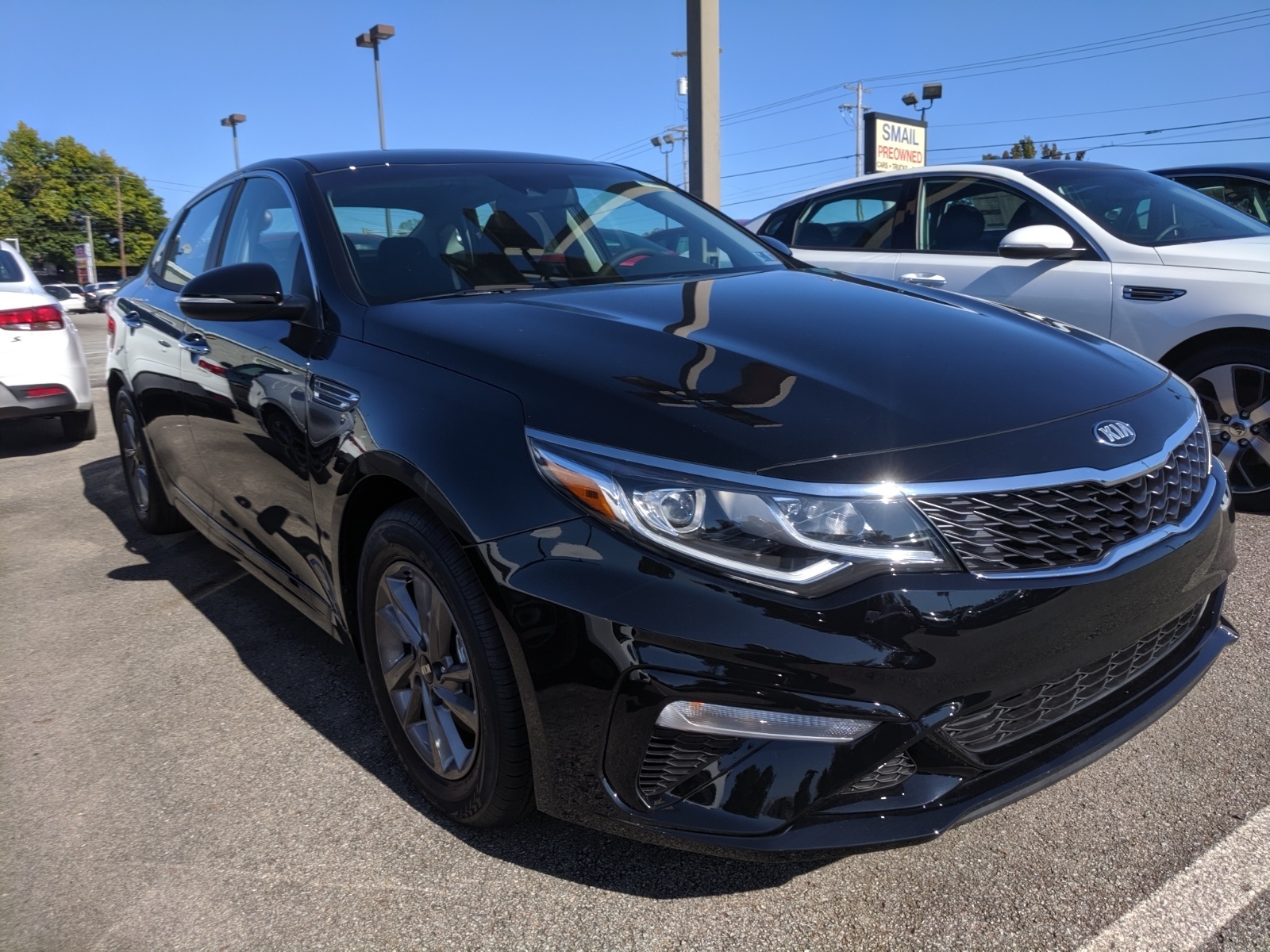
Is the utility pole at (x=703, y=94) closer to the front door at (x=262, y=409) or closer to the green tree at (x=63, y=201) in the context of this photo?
the front door at (x=262, y=409)

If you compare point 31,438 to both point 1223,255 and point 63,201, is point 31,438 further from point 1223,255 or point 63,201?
point 63,201

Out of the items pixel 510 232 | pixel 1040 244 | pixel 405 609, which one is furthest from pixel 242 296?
pixel 1040 244

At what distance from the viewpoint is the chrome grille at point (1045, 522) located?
1.78 metres

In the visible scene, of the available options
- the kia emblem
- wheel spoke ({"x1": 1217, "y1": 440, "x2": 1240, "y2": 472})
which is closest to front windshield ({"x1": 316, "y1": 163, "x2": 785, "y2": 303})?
the kia emblem

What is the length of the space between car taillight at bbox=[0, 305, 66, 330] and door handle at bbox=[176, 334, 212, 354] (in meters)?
3.94

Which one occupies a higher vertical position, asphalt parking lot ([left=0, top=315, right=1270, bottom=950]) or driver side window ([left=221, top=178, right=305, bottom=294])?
driver side window ([left=221, top=178, right=305, bottom=294])

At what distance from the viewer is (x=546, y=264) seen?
3023 mm

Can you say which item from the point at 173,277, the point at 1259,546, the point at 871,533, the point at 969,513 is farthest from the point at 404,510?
the point at 1259,546

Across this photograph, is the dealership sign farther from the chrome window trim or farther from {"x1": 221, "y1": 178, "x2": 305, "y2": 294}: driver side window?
the chrome window trim

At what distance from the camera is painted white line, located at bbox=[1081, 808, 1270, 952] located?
1.87 metres

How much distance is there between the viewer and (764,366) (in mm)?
2150

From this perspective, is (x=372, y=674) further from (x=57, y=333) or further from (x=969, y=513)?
(x=57, y=333)

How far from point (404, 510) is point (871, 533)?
1.04 m

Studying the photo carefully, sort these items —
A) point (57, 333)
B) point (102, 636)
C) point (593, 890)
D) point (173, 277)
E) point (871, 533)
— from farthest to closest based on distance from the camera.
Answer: point (57, 333), point (173, 277), point (102, 636), point (593, 890), point (871, 533)
